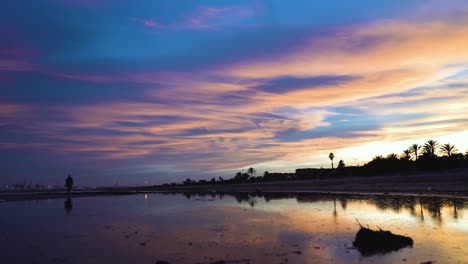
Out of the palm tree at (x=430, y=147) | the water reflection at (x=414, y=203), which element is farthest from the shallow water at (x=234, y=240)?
the palm tree at (x=430, y=147)

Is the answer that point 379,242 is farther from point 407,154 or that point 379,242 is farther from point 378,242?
point 407,154

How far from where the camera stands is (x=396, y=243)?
18.0 m

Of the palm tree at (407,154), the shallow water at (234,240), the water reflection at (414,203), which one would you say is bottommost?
the shallow water at (234,240)

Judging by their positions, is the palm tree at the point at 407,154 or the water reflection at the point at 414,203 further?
the palm tree at the point at 407,154

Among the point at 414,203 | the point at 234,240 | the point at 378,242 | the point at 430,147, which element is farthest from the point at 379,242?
the point at 430,147

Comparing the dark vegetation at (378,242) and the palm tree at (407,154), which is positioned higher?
the palm tree at (407,154)

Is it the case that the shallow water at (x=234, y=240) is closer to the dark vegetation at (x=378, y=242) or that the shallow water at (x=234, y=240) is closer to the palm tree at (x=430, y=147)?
the dark vegetation at (x=378, y=242)

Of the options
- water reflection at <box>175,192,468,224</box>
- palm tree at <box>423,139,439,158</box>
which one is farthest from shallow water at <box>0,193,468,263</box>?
palm tree at <box>423,139,439,158</box>

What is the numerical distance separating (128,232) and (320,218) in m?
13.9

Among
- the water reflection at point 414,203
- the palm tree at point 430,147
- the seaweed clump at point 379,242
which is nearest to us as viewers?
the seaweed clump at point 379,242

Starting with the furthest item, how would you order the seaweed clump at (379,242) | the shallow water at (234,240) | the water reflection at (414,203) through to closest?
the water reflection at (414,203) < the seaweed clump at (379,242) < the shallow water at (234,240)

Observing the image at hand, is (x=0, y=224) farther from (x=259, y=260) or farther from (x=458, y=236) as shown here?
(x=458, y=236)

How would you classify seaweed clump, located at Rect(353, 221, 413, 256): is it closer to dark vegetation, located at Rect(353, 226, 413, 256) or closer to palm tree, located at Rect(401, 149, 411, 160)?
dark vegetation, located at Rect(353, 226, 413, 256)

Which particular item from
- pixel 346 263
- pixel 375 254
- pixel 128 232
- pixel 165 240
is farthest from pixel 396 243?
pixel 128 232
